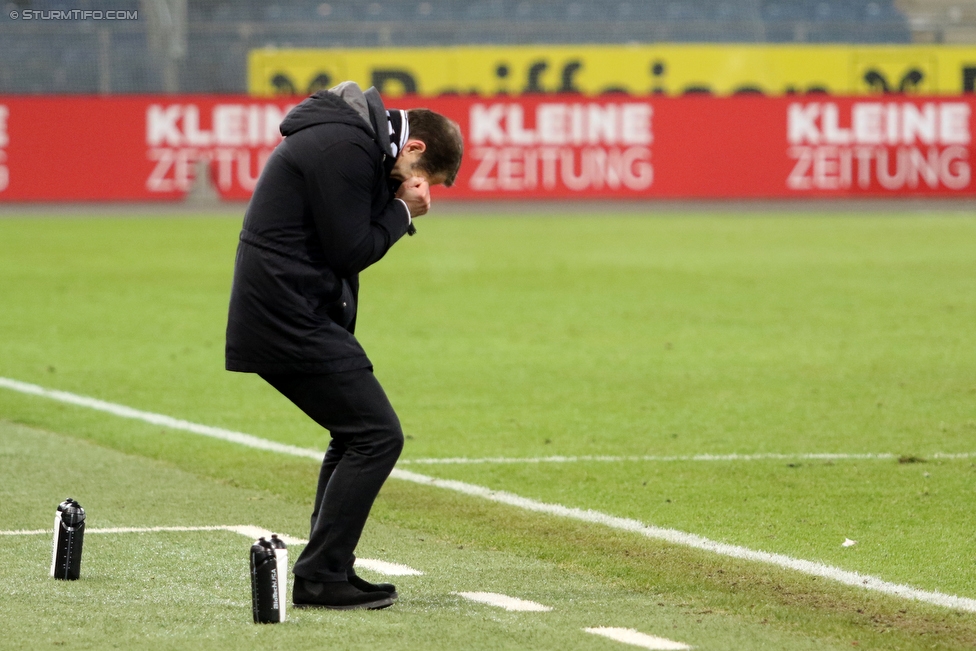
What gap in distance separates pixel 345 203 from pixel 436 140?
1.21 ft

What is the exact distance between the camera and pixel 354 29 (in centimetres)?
3409

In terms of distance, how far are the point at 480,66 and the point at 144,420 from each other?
24.7 metres

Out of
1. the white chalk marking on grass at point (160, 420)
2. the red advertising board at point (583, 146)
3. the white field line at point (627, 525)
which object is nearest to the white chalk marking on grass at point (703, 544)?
the white field line at point (627, 525)

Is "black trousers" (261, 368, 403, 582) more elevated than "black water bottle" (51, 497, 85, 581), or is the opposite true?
"black trousers" (261, 368, 403, 582)

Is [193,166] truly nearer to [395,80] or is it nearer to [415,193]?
[395,80]

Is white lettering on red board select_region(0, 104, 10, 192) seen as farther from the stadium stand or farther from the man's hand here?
the man's hand

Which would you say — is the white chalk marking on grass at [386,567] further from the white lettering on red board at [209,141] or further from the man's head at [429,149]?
the white lettering on red board at [209,141]

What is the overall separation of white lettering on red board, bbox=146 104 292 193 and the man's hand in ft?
85.0

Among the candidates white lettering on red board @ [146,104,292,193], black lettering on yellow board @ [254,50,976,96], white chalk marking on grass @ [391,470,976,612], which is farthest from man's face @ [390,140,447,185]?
black lettering on yellow board @ [254,50,976,96]

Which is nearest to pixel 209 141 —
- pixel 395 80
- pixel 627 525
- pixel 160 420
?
pixel 395 80

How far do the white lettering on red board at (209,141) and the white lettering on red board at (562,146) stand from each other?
393cm

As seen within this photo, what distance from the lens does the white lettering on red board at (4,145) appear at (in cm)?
3017

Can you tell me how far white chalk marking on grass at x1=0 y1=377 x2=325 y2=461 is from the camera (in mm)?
9188

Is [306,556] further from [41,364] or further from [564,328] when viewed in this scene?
[564,328]
